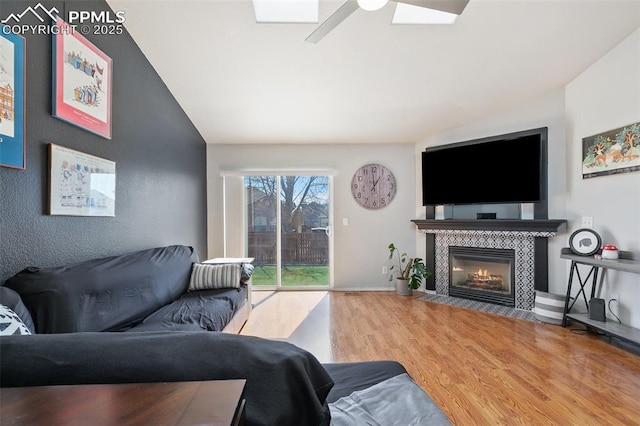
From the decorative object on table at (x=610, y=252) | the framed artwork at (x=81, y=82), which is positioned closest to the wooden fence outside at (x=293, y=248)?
the framed artwork at (x=81, y=82)

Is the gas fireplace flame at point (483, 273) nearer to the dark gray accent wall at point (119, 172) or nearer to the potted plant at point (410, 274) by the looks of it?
the potted plant at point (410, 274)

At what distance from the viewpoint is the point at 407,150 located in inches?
171

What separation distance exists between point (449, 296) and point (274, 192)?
2989 millimetres

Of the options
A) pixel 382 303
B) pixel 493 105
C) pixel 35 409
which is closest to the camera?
pixel 35 409

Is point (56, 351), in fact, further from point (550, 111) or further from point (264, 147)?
point (550, 111)

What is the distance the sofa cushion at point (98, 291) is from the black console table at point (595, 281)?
3.68m

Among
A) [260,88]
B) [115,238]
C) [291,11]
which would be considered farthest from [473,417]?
[260,88]

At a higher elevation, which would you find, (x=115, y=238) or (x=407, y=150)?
(x=407, y=150)

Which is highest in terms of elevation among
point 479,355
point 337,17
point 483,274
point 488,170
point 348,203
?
point 337,17

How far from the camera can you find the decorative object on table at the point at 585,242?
2.58 m

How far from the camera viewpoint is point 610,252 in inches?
95.0

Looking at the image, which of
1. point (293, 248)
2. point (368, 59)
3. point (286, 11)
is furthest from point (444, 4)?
point (293, 248)

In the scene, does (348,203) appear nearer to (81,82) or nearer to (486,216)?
(486,216)

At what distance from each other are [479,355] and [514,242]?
176cm
